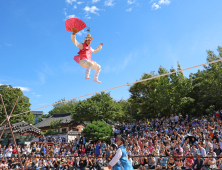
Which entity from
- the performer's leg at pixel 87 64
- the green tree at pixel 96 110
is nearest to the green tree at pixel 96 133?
the green tree at pixel 96 110

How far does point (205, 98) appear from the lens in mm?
19000

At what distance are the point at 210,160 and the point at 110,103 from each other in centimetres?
1690

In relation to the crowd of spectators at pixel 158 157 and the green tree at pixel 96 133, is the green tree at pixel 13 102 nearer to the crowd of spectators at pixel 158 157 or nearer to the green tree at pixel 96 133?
the green tree at pixel 96 133

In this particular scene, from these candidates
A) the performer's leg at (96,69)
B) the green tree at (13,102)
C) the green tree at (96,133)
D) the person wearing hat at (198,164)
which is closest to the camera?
the performer's leg at (96,69)

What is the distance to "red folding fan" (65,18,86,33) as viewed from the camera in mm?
3957

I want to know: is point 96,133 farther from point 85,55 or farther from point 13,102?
point 13,102

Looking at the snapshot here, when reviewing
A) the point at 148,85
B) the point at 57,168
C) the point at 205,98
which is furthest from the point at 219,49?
the point at 57,168

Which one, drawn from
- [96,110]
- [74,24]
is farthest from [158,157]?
[96,110]

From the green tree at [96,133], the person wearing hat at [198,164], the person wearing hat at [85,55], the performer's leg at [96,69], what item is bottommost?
the person wearing hat at [198,164]

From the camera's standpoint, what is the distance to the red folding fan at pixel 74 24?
396cm

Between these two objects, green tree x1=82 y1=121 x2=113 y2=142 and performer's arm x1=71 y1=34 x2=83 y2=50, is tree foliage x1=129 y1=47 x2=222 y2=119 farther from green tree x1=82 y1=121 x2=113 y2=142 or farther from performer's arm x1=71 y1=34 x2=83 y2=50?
performer's arm x1=71 y1=34 x2=83 y2=50

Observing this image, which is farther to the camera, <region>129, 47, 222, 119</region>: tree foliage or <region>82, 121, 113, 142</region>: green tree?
<region>129, 47, 222, 119</region>: tree foliage

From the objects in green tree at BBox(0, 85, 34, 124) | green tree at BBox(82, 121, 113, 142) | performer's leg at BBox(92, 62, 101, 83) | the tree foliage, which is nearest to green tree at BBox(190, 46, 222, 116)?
the tree foliage

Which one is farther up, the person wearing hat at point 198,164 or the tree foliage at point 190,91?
the tree foliage at point 190,91
